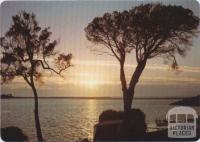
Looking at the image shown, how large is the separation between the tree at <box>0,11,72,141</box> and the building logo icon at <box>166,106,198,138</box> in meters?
0.81

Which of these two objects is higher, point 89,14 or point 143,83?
point 89,14

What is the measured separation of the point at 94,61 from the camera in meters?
3.29

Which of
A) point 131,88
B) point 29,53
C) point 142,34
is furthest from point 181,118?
point 29,53

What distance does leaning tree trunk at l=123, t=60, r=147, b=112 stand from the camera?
329 centimetres

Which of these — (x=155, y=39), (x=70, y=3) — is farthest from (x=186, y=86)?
(x=70, y=3)

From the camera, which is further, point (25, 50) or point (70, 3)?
point (25, 50)

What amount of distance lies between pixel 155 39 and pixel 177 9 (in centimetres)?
28

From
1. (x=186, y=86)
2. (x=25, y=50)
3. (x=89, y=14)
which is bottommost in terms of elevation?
(x=186, y=86)

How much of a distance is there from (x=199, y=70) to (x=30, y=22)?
48.7 inches

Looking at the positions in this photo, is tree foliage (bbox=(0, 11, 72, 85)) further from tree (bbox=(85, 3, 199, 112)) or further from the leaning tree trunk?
the leaning tree trunk

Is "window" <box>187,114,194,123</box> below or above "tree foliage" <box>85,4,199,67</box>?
below

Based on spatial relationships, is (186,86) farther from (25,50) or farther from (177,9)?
(25,50)

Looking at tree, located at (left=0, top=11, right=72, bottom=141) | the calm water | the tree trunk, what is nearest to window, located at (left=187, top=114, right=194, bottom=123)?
the calm water

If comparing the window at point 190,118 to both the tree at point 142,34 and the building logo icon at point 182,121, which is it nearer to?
the building logo icon at point 182,121
